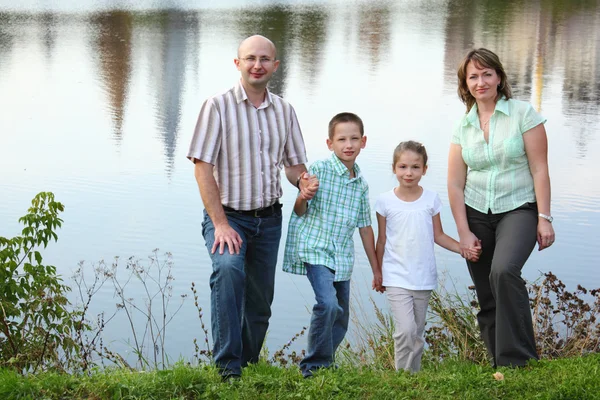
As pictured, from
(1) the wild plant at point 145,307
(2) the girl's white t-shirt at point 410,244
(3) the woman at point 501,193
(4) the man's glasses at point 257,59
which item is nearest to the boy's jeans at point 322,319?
(2) the girl's white t-shirt at point 410,244

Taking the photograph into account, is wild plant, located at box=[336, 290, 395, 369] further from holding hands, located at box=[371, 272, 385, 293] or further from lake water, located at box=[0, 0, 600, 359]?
holding hands, located at box=[371, 272, 385, 293]

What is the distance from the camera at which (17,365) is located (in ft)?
20.8

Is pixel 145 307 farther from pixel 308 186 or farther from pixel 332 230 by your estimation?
pixel 308 186

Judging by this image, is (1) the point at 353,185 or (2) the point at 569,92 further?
(2) the point at 569,92

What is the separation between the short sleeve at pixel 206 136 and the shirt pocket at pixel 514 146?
63.0 inches

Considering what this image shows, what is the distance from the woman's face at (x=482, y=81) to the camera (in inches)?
210

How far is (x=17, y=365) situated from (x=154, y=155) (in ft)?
23.3

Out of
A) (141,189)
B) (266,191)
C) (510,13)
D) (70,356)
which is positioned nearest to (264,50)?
(266,191)

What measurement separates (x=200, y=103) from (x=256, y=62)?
11.6 m

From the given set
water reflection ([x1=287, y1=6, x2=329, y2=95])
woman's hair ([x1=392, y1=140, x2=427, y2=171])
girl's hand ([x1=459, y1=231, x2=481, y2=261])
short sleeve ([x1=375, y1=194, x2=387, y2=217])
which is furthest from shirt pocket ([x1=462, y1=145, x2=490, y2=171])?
water reflection ([x1=287, y1=6, x2=329, y2=95])

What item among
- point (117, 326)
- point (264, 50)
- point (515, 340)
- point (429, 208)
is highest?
point (264, 50)

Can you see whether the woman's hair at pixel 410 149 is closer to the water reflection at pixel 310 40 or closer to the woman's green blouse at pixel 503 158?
the woman's green blouse at pixel 503 158

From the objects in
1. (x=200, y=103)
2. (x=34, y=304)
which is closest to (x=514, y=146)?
(x=34, y=304)

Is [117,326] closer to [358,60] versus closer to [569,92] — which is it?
[569,92]
